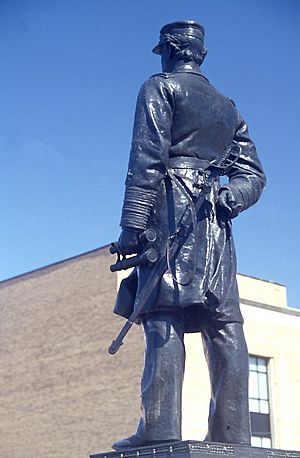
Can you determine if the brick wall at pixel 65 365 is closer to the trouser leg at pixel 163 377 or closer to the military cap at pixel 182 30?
A: the military cap at pixel 182 30

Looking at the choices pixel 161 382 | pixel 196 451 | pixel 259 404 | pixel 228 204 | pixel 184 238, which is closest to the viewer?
pixel 196 451

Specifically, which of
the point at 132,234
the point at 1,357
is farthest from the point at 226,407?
the point at 1,357

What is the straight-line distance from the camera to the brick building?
32831mm

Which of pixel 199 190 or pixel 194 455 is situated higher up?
pixel 199 190

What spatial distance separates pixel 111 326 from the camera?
34.2 meters

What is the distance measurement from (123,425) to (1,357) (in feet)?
30.9

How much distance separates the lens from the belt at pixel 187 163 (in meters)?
6.29

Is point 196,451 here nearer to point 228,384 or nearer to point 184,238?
point 228,384

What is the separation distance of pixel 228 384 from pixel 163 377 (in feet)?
1.46

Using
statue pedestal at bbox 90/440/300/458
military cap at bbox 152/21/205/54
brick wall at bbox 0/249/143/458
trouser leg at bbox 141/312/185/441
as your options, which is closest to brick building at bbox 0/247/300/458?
brick wall at bbox 0/249/143/458

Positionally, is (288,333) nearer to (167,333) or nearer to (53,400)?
(53,400)

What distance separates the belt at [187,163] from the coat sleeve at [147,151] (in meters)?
0.16

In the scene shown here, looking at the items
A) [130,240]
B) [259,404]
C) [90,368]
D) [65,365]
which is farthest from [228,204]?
[65,365]

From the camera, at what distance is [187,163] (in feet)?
20.7
